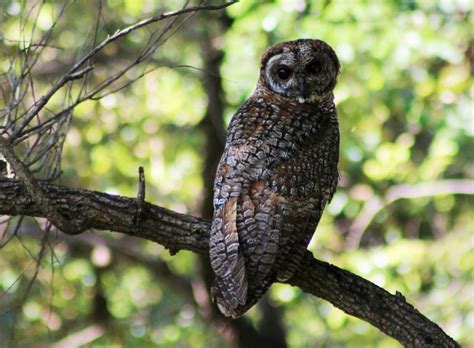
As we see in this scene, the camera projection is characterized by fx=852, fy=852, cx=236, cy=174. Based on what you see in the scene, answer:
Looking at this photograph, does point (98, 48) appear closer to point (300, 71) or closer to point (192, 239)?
point (192, 239)

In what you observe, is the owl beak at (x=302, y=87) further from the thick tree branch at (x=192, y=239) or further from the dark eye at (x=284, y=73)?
the thick tree branch at (x=192, y=239)

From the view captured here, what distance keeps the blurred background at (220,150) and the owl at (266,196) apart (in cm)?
382

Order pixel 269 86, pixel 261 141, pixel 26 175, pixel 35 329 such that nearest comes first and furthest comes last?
pixel 26 175
pixel 261 141
pixel 269 86
pixel 35 329

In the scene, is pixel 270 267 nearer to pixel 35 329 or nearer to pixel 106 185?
pixel 106 185

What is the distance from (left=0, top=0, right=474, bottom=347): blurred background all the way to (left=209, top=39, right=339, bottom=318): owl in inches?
151

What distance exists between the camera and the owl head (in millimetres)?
5227

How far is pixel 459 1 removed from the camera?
9.26 m

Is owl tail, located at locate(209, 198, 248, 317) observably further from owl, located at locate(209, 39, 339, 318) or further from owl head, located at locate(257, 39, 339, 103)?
owl head, located at locate(257, 39, 339, 103)

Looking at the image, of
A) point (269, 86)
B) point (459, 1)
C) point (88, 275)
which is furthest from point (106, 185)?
point (269, 86)

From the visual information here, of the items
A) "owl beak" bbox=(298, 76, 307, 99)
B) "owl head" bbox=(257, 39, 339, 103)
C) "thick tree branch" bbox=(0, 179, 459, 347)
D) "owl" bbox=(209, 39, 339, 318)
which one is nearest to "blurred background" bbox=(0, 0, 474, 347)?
"owl head" bbox=(257, 39, 339, 103)

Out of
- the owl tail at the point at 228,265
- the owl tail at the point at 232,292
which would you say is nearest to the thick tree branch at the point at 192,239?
the owl tail at the point at 228,265

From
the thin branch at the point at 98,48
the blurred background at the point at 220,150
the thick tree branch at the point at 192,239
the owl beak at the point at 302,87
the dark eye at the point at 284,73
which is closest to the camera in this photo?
the thin branch at the point at 98,48

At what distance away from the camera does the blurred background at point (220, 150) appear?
934 cm

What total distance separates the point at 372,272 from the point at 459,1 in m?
3.09
